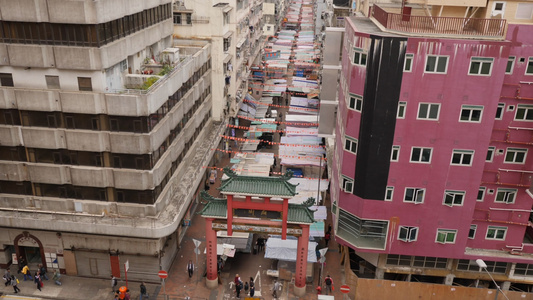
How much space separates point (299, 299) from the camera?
35812 millimetres

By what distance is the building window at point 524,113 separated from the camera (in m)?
30.3

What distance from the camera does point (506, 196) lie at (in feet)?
107

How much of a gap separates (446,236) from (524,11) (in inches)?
Result: 650

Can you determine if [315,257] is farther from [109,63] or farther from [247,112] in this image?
[247,112]

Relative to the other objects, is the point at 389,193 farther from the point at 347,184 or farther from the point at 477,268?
the point at 477,268

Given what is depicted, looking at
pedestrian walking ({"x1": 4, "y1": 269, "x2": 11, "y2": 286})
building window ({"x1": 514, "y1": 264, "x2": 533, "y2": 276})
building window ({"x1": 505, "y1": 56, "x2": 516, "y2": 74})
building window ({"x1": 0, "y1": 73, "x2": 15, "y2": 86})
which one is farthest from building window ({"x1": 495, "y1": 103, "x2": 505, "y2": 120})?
pedestrian walking ({"x1": 4, "y1": 269, "x2": 11, "y2": 286})

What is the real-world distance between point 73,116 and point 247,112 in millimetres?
39626

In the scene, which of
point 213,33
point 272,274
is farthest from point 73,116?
point 213,33

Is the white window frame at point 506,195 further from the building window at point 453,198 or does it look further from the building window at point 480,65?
the building window at point 480,65

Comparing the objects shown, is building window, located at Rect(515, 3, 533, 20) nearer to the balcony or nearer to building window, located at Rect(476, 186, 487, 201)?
the balcony

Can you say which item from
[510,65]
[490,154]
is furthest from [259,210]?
[510,65]

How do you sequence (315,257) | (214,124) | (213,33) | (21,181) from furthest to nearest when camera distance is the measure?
(214,124) < (213,33) < (315,257) < (21,181)

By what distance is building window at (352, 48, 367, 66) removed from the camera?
100ft

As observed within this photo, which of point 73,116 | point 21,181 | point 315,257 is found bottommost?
point 315,257
